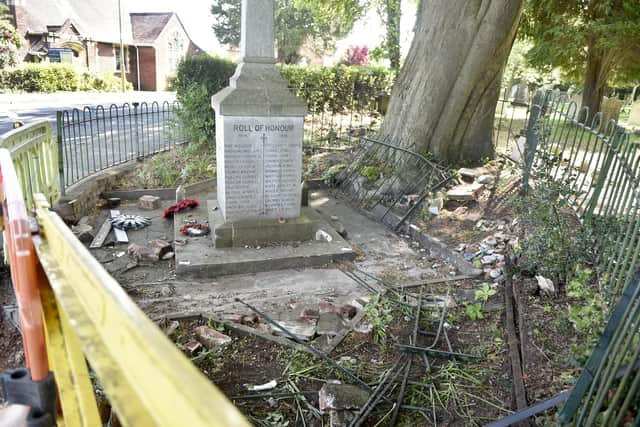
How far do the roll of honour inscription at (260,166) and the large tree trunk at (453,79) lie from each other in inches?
125

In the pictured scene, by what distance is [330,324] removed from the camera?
4.23 m

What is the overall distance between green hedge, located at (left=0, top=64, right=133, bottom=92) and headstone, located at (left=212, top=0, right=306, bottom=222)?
25.0 metres

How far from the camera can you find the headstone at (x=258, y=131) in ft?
19.1

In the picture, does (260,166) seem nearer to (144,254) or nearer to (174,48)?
(144,254)

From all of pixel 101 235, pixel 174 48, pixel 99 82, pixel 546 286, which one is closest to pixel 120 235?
pixel 101 235

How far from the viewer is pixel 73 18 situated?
34750mm

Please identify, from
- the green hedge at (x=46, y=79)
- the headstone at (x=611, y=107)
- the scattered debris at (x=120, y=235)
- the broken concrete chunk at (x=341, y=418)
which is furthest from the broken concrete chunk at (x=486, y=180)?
the green hedge at (x=46, y=79)

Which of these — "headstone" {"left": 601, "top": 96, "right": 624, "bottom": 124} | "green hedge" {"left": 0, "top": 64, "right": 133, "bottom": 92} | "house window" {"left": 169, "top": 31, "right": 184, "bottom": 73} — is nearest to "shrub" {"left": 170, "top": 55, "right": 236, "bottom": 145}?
"headstone" {"left": 601, "top": 96, "right": 624, "bottom": 124}

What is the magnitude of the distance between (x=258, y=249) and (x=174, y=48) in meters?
42.2

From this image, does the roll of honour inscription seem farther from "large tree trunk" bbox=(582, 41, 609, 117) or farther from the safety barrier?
"large tree trunk" bbox=(582, 41, 609, 117)

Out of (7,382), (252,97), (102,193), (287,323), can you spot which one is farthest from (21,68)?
(7,382)

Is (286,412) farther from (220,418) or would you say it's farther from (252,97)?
(252,97)

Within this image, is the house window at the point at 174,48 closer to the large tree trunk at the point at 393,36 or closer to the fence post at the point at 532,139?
the large tree trunk at the point at 393,36

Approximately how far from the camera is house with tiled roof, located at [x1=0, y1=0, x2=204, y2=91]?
3262 cm
